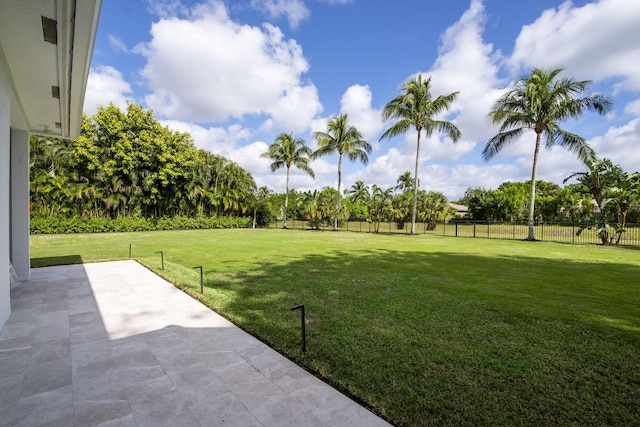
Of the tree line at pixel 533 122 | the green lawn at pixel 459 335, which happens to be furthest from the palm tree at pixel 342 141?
the green lawn at pixel 459 335

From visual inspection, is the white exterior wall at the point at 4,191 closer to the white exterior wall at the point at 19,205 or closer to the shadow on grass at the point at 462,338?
the white exterior wall at the point at 19,205

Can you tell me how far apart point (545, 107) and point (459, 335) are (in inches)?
697

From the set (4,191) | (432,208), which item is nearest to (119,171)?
(4,191)

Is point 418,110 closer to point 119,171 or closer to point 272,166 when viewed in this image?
point 272,166

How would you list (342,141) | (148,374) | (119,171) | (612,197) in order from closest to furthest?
(148,374) → (612,197) → (119,171) → (342,141)

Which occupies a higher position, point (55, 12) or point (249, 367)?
point (55, 12)

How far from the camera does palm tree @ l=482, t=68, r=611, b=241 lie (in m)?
15.4

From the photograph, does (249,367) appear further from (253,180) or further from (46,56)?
(253,180)

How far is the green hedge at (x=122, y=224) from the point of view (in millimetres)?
18766

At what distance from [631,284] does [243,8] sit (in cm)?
1358

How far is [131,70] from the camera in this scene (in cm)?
1305

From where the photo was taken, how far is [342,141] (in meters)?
25.4

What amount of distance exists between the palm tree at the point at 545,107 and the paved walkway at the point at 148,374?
17801mm

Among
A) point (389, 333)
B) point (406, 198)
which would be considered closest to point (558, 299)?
point (389, 333)
